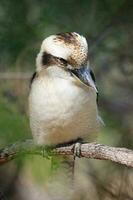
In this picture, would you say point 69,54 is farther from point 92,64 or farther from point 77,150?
point 92,64

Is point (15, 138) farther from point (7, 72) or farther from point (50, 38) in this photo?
point (7, 72)

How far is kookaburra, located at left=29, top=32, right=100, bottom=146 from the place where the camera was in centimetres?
184

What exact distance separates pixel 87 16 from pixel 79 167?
579 mm

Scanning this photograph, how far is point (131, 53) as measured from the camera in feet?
8.02

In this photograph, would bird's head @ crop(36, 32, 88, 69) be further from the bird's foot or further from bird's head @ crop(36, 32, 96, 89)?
the bird's foot

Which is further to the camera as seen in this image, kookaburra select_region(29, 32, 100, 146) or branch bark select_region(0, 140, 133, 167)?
kookaburra select_region(29, 32, 100, 146)

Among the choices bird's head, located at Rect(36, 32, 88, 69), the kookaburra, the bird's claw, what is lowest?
the bird's claw

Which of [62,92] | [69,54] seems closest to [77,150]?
[62,92]

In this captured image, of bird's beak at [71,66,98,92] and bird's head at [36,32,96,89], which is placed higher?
bird's head at [36,32,96,89]

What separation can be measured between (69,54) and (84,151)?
0.96 ft

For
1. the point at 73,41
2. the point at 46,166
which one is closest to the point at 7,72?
the point at 73,41

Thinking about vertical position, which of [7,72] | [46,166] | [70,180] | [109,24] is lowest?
[70,180]

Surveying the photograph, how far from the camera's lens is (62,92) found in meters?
1.89

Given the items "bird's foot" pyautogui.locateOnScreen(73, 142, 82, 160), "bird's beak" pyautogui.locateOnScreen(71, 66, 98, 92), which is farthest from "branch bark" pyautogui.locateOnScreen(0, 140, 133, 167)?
"bird's beak" pyautogui.locateOnScreen(71, 66, 98, 92)
